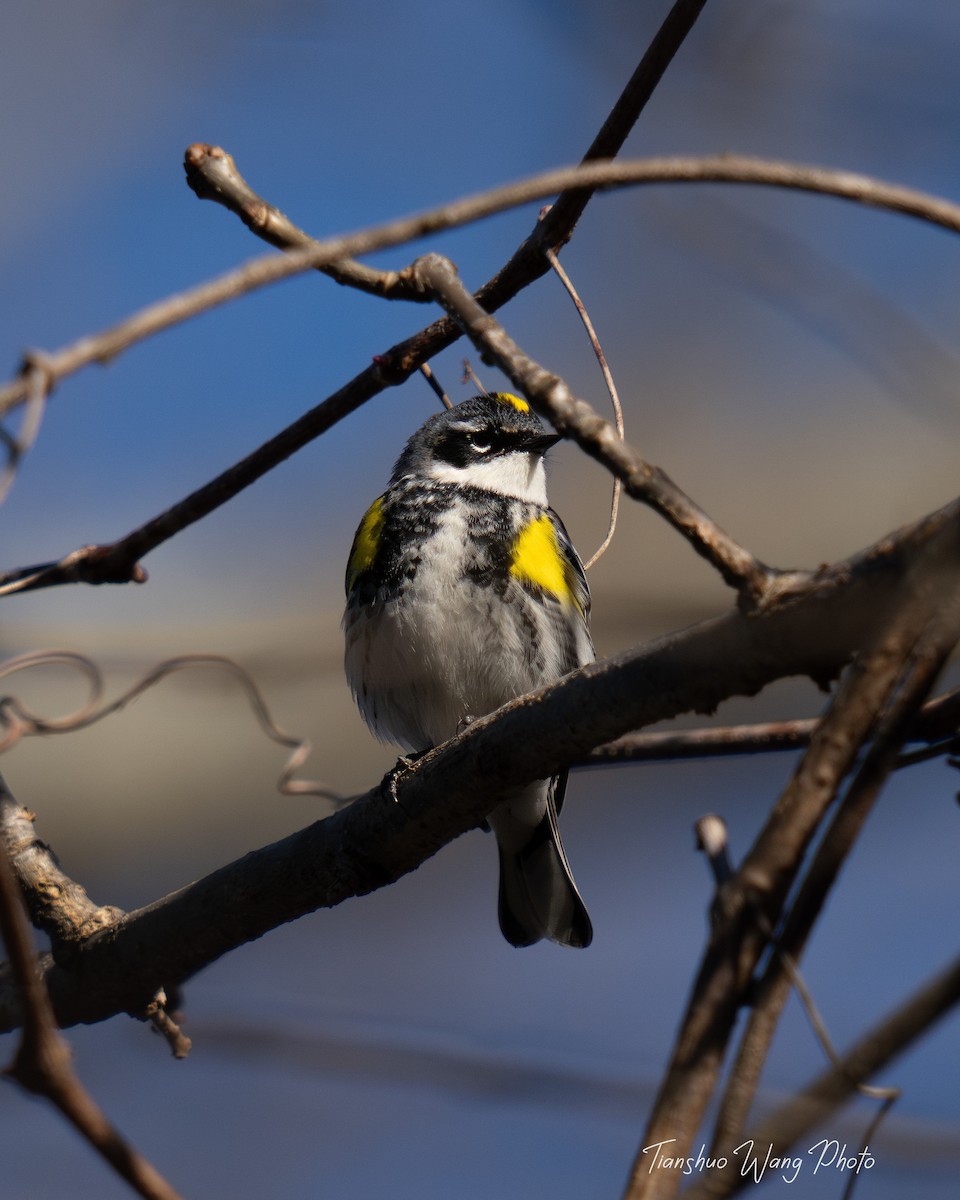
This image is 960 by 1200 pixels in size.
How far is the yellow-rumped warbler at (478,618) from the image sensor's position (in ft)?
11.4

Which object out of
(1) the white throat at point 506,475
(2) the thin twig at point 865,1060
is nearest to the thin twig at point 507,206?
(2) the thin twig at point 865,1060

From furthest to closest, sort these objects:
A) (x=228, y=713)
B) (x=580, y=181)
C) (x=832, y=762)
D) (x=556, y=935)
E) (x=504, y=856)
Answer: (x=228, y=713)
(x=504, y=856)
(x=556, y=935)
(x=580, y=181)
(x=832, y=762)

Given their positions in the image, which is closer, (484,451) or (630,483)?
(630,483)

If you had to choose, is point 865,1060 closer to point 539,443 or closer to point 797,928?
point 797,928

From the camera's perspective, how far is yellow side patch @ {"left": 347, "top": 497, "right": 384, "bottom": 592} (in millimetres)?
3736

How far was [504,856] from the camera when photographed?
157 inches

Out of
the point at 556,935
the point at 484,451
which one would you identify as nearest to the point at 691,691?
the point at 556,935

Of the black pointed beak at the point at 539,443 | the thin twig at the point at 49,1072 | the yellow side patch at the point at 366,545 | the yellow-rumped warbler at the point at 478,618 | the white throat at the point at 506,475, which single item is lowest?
the thin twig at the point at 49,1072

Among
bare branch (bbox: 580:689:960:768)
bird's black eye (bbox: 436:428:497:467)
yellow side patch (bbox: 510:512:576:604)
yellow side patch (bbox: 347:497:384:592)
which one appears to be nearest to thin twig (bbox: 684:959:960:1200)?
bare branch (bbox: 580:689:960:768)

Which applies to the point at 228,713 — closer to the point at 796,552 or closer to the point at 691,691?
the point at 796,552

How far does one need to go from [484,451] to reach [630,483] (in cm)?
291

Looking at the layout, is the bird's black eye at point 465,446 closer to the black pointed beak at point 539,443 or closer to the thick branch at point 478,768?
the black pointed beak at point 539,443

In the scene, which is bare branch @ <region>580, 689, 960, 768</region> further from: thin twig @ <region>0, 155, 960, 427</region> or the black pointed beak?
the black pointed beak

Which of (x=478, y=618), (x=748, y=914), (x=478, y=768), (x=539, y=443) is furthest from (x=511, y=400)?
(x=748, y=914)
